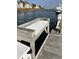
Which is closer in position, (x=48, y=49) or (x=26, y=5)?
(x=26, y=5)

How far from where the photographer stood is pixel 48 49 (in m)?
1.24
